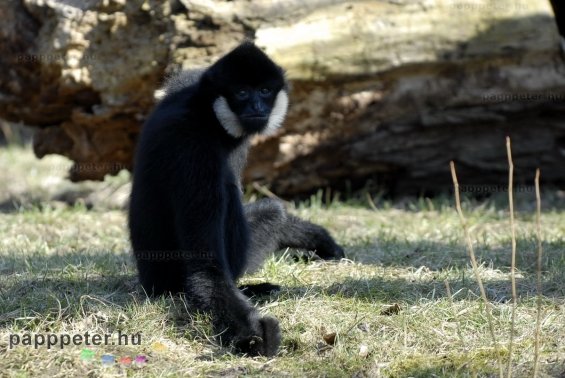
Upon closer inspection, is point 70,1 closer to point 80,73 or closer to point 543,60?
point 80,73

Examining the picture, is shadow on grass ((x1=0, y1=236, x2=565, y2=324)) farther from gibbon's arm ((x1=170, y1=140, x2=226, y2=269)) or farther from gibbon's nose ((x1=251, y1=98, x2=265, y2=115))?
gibbon's nose ((x1=251, y1=98, x2=265, y2=115))

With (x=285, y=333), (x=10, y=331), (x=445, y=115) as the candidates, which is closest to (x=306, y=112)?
(x=445, y=115)

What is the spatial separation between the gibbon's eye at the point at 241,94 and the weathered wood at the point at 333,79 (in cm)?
272

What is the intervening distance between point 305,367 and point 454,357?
3.28 feet

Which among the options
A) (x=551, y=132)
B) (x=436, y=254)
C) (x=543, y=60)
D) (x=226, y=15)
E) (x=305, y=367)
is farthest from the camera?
(x=551, y=132)

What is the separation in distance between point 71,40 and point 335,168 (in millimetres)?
3745

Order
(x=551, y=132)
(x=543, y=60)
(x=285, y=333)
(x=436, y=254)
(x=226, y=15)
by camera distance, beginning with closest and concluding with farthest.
Result: (x=285, y=333), (x=436, y=254), (x=226, y=15), (x=543, y=60), (x=551, y=132)

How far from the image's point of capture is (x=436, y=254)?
7902 millimetres

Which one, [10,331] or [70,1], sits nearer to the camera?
[10,331]

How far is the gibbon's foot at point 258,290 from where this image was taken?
21.5ft

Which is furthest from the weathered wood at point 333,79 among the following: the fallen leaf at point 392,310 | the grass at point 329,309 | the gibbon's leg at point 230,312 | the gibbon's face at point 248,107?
the fallen leaf at point 392,310

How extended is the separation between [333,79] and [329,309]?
427cm

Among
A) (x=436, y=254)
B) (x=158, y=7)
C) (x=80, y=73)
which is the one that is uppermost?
(x=158, y=7)

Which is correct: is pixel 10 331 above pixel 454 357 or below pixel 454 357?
above
